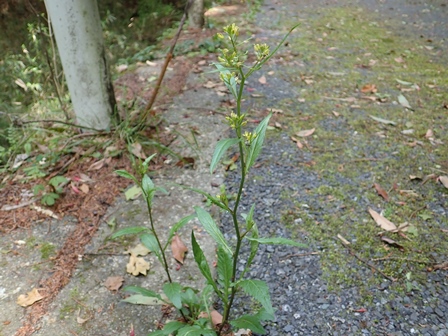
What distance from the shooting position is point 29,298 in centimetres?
176

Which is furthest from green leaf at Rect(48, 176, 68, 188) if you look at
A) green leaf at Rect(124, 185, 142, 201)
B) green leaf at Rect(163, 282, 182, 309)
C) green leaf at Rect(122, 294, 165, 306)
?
green leaf at Rect(163, 282, 182, 309)

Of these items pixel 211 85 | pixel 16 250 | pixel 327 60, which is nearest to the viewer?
pixel 16 250

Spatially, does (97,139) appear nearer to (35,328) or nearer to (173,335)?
(35,328)

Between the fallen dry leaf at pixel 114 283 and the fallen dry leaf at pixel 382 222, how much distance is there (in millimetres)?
1408

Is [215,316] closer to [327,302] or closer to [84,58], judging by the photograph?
[327,302]

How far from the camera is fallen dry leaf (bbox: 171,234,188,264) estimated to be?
1.95 m

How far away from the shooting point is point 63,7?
90.0 inches

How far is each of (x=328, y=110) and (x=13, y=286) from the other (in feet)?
8.55

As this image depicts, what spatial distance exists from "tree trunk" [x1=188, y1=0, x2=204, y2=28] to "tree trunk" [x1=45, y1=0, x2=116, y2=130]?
3.08 m

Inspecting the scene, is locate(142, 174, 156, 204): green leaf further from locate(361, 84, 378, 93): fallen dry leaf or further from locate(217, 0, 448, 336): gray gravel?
locate(361, 84, 378, 93): fallen dry leaf

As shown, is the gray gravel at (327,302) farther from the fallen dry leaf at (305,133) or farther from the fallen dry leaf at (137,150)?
the fallen dry leaf at (305,133)

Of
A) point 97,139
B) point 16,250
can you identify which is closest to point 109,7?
point 97,139

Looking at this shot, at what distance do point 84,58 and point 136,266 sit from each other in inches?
54.7

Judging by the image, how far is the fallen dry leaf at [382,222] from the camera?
2.12m
